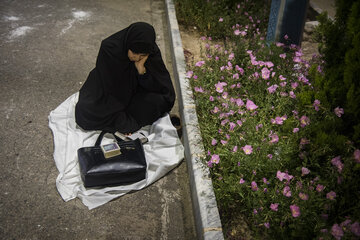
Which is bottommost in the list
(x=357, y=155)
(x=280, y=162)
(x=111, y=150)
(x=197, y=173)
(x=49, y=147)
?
(x=49, y=147)

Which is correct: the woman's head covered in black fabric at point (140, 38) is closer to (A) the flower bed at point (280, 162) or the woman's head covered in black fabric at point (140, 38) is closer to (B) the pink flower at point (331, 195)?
(A) the flower bed at point (280, 162)

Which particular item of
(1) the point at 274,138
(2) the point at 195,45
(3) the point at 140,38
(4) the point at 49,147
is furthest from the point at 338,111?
(2) the point at 195,45

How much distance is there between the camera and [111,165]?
10.6 ft

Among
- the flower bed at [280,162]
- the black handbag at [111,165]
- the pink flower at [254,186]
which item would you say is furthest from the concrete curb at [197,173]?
the black handbag at [111,165]

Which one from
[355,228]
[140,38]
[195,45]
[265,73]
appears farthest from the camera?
[195,45]

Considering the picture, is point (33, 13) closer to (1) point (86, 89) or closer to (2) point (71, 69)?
(2) point (71, 69)

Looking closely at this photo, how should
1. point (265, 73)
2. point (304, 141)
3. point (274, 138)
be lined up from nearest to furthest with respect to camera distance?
point (304, 141) → point (274, 138) → point (265, 73)

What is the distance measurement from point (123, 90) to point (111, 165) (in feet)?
3.39

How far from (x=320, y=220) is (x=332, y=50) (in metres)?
1.37

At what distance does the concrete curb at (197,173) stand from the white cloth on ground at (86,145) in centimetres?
A: 20

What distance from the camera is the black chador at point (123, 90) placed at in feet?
12.1

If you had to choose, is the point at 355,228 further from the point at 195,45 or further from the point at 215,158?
the point at 195,45

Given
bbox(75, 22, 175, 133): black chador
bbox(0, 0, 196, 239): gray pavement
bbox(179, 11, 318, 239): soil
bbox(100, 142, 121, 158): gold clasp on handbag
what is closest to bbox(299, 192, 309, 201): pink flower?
bbox(0, 0, 196, 239): gray pavement

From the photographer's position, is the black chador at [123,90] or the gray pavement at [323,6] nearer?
the black chador at [123,90]
